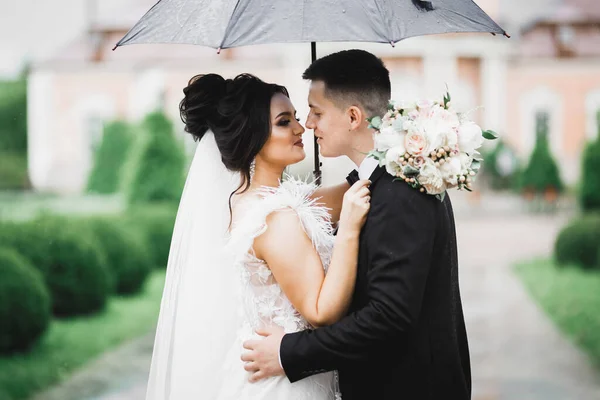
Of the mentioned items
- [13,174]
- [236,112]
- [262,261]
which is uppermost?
[236,112]

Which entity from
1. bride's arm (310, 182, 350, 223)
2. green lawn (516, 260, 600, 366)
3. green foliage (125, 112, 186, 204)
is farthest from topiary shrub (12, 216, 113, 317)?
bride's arm (310, 182, 350, 223)

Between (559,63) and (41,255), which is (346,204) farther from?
(559,63)

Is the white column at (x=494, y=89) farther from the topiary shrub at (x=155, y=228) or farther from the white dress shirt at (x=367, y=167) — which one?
the white dress shirt at (x=367, y=167)

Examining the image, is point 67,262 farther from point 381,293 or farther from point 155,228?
point 381,293

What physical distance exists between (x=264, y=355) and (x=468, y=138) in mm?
970

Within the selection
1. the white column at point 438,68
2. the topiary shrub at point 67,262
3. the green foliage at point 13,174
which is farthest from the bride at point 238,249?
the green foliage at point 13,174

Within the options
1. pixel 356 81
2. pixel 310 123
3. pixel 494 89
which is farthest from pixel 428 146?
pixel 494 89

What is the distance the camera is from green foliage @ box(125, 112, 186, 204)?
13017mm

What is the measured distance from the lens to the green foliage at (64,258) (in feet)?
25.5

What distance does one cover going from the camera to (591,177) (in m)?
12.2

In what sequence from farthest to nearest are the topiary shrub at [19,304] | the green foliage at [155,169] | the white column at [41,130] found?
→ the white column at [41,130] → the green foliage at [155,169] → the topiary shrub at [19,304]

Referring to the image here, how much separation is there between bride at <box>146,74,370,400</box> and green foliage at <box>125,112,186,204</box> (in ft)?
33.6

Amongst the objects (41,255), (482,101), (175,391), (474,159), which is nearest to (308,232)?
(474,159)

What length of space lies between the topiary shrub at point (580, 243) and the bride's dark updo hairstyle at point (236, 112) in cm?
960
